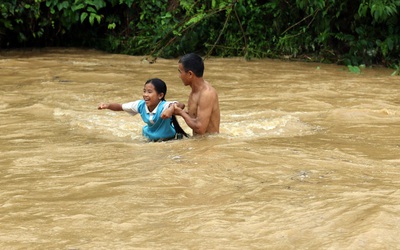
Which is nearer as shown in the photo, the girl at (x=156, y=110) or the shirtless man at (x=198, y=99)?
the shirtless man at (x=198, y=99)

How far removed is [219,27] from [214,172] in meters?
8.90

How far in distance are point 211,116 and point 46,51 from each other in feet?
28.0

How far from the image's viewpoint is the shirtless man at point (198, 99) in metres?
6.16

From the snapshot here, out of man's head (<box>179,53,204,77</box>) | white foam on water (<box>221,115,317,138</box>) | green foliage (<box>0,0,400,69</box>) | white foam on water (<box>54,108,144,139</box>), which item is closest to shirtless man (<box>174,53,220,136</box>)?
man's head (<box>179,53,204,77</box>)

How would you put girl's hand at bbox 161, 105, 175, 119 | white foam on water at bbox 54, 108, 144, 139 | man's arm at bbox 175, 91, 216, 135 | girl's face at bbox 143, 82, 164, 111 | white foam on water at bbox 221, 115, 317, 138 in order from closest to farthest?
1. girl's hand at bbox 161, 105, 175, 119
2. man's arm at bbox 175, 91, 216, 135
3. girl's face at bbox 143, 82, 164, 111
4. white foam on water at bbox 221, 115, 317, 138
5. white foam on water at bbox 54, 108, 144, 139

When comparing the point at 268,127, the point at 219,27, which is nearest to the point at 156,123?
the point at 268,127

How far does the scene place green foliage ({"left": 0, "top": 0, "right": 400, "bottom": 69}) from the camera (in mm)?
11688

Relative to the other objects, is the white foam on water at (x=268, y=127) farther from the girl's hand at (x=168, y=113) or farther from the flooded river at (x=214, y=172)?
the girl's hand at (x=168, y=113)

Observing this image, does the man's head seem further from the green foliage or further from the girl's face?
the green foliage

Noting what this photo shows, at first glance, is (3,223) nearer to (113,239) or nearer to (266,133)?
(113,239)

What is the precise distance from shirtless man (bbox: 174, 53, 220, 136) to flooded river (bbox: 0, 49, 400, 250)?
148mm

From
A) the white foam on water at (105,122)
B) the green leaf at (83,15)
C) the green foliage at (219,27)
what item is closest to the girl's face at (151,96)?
the white foam on water at (105,122)

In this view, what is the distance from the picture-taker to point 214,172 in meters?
4.95

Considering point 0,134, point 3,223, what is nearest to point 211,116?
point 0,134
